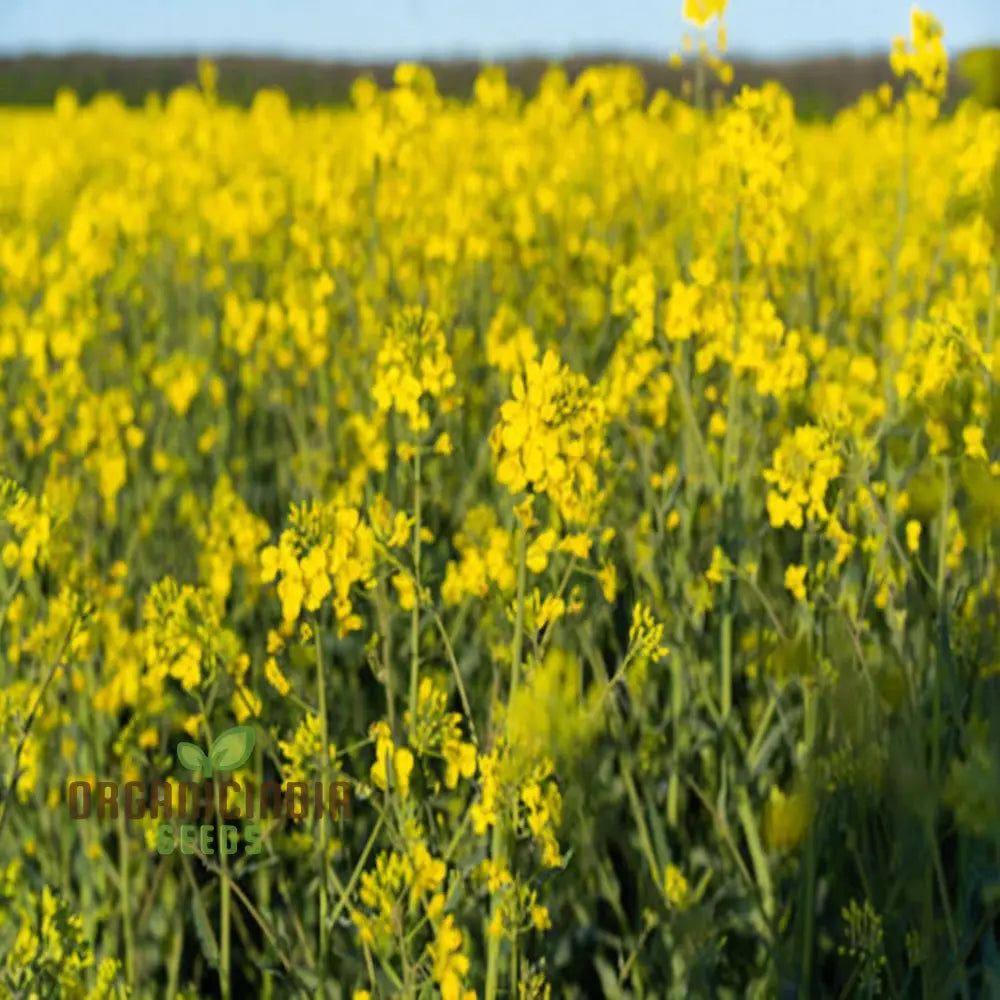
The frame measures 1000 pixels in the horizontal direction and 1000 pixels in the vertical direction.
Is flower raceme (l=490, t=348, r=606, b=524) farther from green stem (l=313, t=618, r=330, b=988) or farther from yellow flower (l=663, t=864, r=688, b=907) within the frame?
yellow flower (l=663, t=864, r=688, b=907)

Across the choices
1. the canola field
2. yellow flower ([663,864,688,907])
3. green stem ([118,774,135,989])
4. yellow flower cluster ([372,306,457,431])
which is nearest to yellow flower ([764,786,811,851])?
the canola field

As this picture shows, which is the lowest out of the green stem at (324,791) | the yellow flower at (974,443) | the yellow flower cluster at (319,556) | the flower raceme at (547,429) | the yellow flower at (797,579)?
the green stem at (324,791)

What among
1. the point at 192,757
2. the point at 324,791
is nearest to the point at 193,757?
the point at 192,757

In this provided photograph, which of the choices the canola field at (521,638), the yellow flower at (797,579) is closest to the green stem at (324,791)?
the canola field at (521,638)

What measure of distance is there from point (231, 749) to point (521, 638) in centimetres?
38

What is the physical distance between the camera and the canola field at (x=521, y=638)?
1327 mm

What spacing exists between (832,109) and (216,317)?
47.4 feet

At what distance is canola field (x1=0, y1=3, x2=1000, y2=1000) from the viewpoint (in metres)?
1.33

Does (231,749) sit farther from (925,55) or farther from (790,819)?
(925,55)

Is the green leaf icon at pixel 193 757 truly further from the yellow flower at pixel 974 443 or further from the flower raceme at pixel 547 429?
the yellow flower at pixel 974 443

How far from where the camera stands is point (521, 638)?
128cm

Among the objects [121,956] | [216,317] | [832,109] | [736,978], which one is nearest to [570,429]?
[736,978]

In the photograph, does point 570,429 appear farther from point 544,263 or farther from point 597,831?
point 544,263

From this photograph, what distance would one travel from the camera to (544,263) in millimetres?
3965
